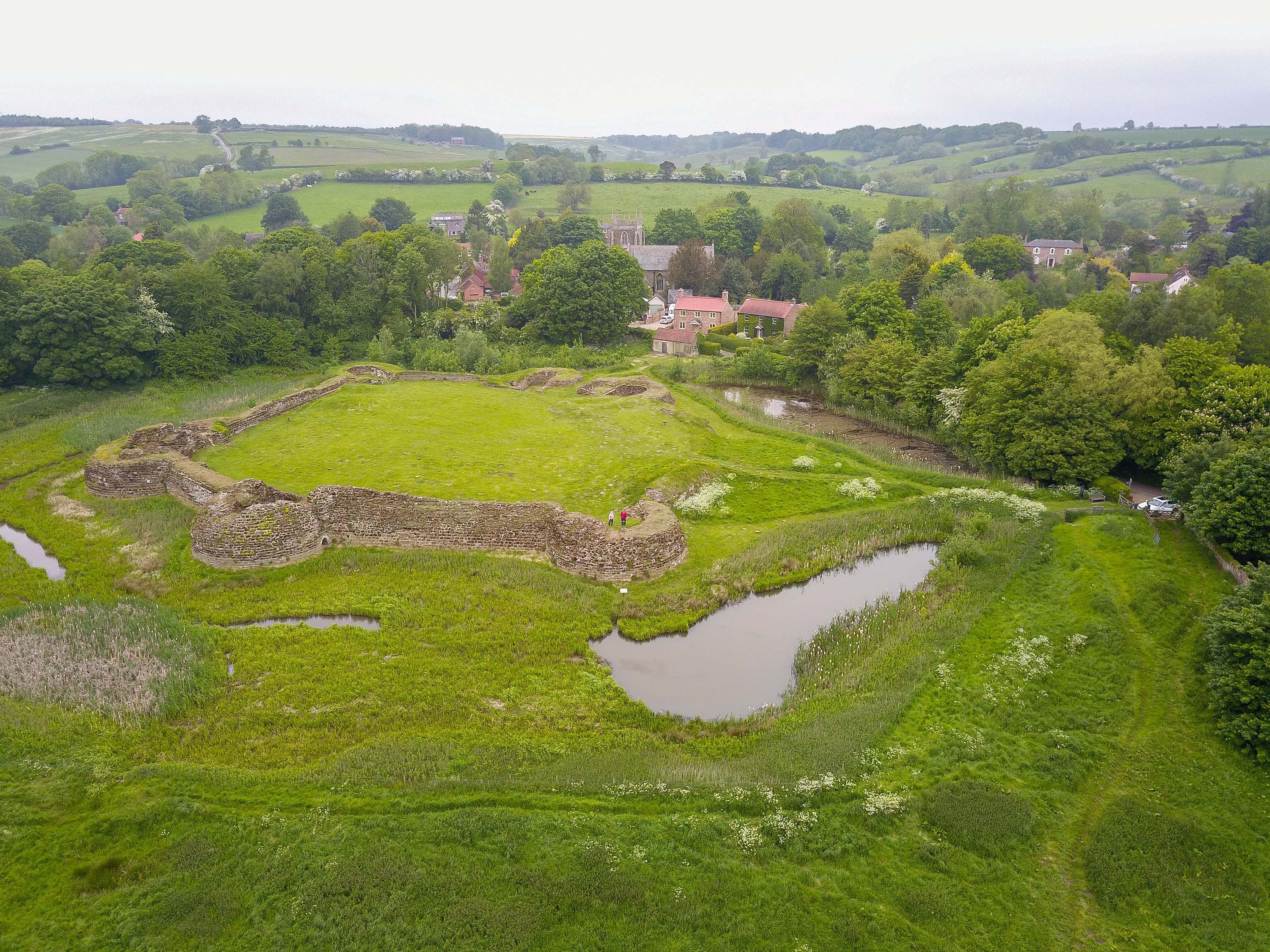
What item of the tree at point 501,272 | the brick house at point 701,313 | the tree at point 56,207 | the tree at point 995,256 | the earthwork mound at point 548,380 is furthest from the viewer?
the tree at point 56,207

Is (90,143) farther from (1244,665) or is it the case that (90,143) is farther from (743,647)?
(1244,665)

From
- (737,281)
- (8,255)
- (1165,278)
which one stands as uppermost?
(8,255)

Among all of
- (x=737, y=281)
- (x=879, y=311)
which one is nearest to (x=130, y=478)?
(x=879, y=311)

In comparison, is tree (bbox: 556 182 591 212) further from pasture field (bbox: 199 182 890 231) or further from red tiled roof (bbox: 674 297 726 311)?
red tiled roof (bbox: 674 297 726 311)

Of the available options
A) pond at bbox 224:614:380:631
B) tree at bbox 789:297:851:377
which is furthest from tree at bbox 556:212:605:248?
pond at bbox 224:614:380:631

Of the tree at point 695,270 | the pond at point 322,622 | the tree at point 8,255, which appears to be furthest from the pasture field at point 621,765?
the tree at point 695,270

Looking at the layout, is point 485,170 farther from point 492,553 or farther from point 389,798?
point 389,798

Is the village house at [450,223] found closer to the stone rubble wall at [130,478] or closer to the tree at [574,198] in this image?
the tree at [574,198]
